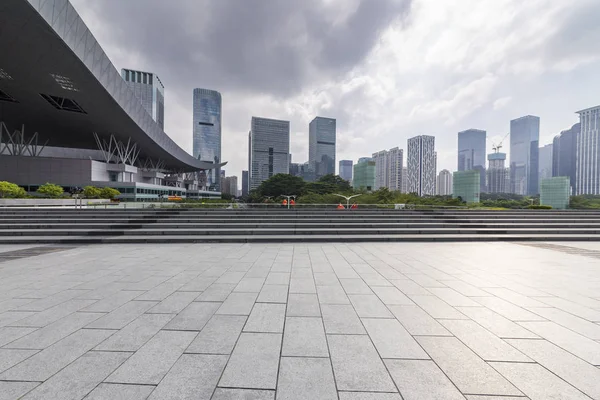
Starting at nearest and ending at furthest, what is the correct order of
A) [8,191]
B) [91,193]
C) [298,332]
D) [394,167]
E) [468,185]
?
[298,332]
[8,191]
[91,193]
[468,185]
[394,167]

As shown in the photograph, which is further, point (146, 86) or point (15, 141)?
point (146, 86)

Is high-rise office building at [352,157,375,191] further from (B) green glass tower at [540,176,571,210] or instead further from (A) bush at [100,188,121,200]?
(A) bush at [100,188,121,200]

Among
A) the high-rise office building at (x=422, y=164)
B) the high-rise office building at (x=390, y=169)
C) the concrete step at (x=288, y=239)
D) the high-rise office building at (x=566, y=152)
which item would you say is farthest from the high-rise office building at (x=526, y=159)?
the concrete step at (x=288, y=239)

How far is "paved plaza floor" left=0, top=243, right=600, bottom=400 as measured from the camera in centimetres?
238

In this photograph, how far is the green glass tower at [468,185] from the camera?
66562mm

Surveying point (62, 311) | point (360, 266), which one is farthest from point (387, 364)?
point (62, 311)

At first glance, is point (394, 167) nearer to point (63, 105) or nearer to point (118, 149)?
point (118, 149)

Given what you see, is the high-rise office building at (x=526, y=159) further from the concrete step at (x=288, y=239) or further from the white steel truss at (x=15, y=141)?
the white steel truss at (x=15, y=141)

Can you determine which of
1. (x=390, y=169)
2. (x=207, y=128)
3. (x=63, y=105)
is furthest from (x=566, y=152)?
(x=207, y=128)

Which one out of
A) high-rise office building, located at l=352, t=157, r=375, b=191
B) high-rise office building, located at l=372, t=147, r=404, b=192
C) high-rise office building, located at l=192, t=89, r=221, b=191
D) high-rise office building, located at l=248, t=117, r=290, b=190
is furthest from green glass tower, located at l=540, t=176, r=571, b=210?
high-rise office building, located at l=192, t=89, r=221, b=191

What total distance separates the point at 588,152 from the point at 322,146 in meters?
135

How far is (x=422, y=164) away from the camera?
156 m

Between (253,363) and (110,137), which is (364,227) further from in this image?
(110,137)

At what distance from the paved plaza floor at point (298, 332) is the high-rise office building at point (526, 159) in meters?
181
